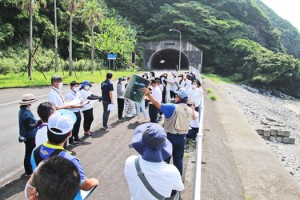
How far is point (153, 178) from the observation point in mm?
3041

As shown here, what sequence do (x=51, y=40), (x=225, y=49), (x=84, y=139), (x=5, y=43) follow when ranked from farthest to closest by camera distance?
(x=225, y=49) < (x=51, y=40) < (x=5, y=43) < (x=84, y=139)

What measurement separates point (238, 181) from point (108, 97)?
16.3 feet

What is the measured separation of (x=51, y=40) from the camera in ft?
128

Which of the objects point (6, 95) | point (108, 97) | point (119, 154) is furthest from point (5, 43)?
point (119, 154)


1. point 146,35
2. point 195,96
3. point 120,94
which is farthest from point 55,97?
point 146,35

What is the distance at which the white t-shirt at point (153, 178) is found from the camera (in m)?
3.04

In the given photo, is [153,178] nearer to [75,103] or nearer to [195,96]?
[75,103]

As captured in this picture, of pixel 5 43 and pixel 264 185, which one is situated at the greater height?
pixel 5 43

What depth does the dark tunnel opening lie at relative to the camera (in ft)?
195

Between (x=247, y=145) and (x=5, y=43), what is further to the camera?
(x=5, y=43)

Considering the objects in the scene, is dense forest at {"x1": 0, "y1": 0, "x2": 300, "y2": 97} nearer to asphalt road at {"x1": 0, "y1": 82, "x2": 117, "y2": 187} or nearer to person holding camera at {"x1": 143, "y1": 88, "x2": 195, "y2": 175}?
asphalt road at {"x1": 0, "y1": 82, "x2": 117, "y2": 187}

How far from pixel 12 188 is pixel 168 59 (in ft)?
198

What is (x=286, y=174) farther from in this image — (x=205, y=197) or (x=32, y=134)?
(x=32, y=134)

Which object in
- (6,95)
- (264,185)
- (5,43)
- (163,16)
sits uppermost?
(163,16)
